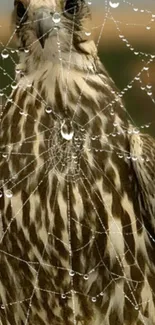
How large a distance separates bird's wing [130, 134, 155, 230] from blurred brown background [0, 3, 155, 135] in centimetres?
2

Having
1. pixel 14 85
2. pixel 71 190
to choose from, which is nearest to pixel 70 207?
pixel 71 190

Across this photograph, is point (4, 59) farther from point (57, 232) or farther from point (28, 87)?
point (57, 232)

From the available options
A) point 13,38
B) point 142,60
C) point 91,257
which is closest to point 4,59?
point 13,38

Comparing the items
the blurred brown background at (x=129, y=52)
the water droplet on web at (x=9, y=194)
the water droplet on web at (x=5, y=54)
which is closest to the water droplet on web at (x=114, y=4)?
the blurred brown background at (x=129, y=52)

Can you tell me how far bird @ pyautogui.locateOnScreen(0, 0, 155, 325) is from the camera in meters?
0.88

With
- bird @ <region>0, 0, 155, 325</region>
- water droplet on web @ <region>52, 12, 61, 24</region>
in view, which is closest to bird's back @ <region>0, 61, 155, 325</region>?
bird @ <region>0, 0, 155, 325</region>

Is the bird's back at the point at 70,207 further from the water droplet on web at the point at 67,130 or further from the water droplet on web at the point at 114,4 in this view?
the water droplet on web at the point at 114,4

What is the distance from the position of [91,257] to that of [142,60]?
24 cm

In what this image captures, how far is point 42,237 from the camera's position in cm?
88

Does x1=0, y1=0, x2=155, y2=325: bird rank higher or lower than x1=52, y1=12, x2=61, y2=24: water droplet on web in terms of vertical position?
lower

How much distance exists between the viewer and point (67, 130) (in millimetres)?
868

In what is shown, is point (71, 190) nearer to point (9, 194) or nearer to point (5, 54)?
point (9, 194)

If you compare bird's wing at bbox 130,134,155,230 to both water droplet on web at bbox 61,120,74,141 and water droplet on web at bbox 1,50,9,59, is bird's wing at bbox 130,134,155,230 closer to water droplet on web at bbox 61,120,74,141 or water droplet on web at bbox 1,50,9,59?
water droplet on web at bbox 61,120,74,141

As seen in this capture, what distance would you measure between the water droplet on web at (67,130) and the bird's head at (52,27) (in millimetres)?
78
